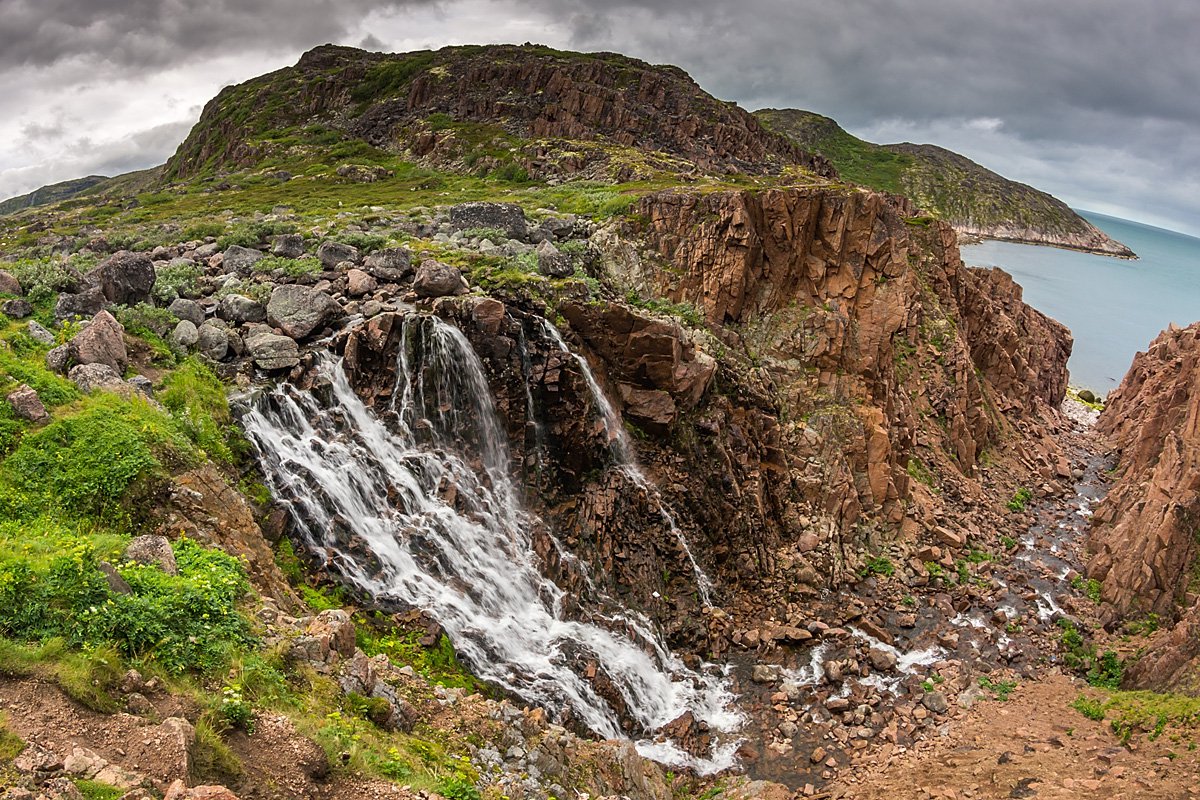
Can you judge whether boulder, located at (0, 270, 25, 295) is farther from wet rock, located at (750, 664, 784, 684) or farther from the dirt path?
the dirt path

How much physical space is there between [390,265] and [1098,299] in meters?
130

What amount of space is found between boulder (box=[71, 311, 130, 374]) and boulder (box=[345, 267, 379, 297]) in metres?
7.20

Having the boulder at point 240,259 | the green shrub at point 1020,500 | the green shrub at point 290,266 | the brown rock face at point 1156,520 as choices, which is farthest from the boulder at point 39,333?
the green shrub at point 1020,500

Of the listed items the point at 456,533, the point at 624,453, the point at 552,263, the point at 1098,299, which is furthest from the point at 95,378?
the point at 1098,299

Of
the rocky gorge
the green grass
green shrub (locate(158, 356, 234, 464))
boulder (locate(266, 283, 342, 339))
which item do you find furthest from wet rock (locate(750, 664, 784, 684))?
boulder (locate(266, 283, 342, 339))

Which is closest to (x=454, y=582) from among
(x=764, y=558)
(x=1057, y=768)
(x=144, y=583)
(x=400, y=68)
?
(x=144, y=583)

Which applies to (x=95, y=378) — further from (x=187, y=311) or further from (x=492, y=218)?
(x=492, y=218)

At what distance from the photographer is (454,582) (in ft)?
54.5

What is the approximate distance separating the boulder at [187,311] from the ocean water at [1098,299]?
261 feet

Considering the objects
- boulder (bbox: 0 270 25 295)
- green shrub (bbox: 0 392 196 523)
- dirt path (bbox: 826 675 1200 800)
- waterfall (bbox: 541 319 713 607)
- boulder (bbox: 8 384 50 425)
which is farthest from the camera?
waterfall (bbox: 541 319 713 607)

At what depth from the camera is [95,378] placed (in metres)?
13.2

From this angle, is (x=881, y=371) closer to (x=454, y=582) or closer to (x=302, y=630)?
(x=454, y=582)

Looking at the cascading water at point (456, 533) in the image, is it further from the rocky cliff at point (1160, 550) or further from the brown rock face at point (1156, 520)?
the brown rock face at point (1156, 520)

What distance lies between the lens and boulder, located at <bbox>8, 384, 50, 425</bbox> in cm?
1131
